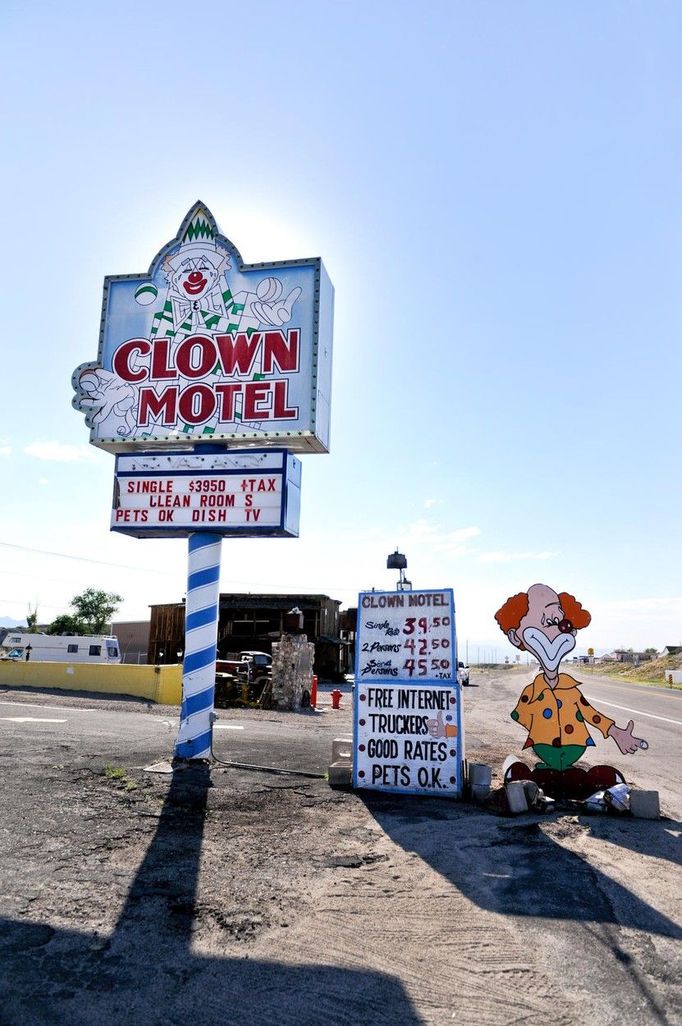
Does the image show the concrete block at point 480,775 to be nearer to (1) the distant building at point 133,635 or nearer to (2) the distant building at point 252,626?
(2) the distant building at point 252,626

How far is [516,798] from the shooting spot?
27.4 feet

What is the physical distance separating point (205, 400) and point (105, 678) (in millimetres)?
16169

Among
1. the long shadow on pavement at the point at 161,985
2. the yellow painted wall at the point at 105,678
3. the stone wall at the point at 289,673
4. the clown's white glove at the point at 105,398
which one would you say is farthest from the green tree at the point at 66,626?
the long shadow on pavement at the point at 161,985

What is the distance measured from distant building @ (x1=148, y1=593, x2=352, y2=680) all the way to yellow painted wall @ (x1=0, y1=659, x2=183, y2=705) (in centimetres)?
1186

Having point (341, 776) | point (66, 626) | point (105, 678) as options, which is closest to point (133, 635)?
point (66, 626)

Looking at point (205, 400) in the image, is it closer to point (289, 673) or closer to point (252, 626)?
point (289, 673)

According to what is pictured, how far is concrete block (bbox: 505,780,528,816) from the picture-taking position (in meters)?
8.30

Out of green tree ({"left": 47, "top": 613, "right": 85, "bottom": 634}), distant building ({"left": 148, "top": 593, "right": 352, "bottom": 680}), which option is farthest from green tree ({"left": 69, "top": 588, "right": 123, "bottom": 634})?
distant building ({"left": 148, "top": 593, "right": 352, "bottom": 680})

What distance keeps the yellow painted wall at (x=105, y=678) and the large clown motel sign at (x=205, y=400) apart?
11433 millimetres

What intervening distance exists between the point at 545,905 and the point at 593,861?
57.2 inches

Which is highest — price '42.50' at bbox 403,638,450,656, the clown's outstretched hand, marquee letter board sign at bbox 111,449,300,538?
marquee letter board sign at bbox 111,449,300,538

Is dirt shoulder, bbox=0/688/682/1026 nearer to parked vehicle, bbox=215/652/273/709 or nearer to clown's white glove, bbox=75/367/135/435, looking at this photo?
clown's white glove, bbox=75/367/135/435

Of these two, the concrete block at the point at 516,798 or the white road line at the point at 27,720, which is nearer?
the concrete block at the point at 516,798

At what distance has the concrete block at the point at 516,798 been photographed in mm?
8297
